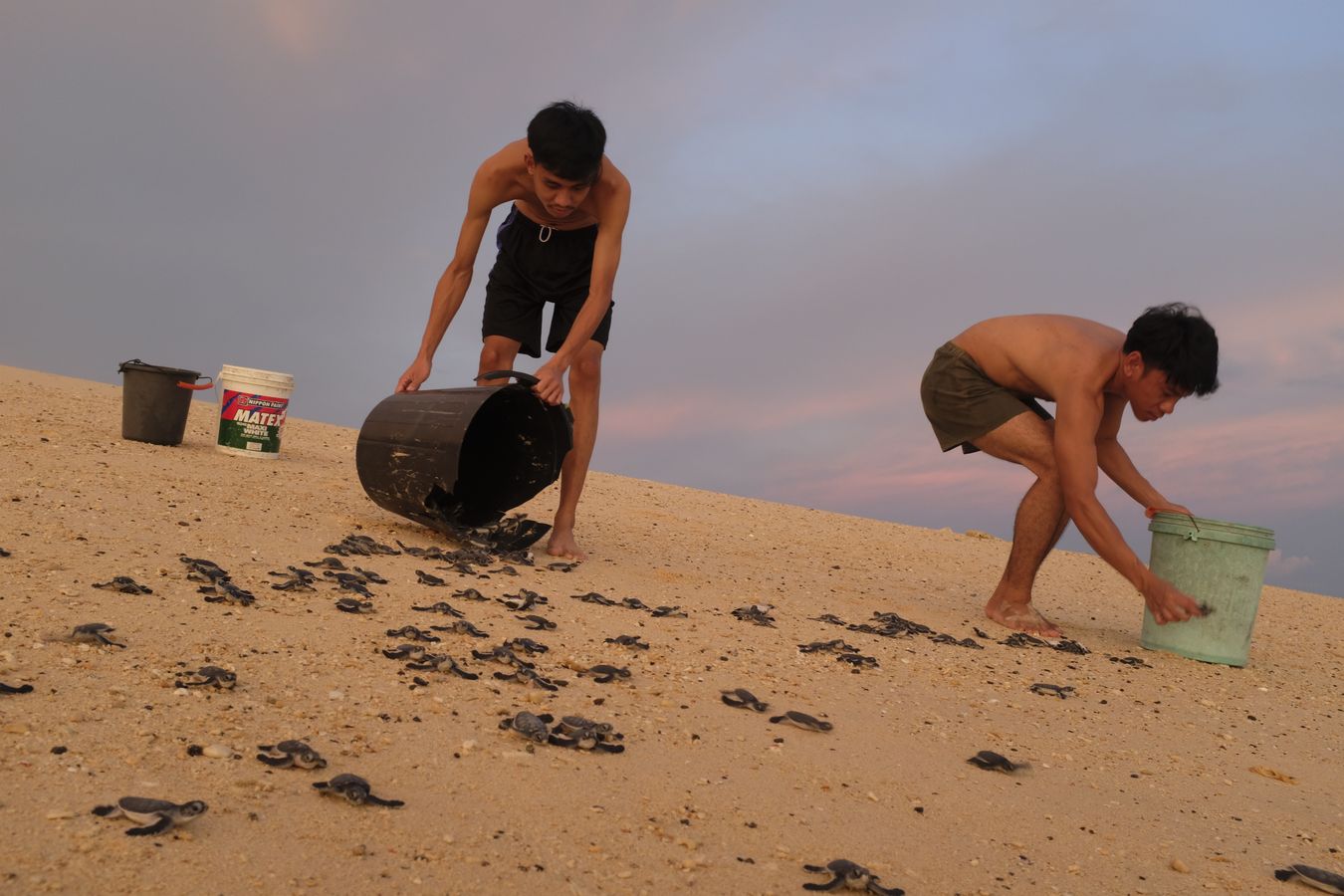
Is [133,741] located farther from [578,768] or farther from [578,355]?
[578,355]

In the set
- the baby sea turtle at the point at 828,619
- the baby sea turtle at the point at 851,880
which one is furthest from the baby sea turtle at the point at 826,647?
the baby sea turtle at the point at 851,880

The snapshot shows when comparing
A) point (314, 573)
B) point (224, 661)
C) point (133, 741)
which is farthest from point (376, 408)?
point (133, 741)

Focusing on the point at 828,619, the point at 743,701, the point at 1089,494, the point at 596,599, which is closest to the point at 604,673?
the point at 743,701

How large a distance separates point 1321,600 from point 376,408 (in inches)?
362

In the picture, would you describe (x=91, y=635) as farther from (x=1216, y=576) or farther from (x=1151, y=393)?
(x=1216, y=576)

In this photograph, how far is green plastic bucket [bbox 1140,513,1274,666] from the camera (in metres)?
5.32

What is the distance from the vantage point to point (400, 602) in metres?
3.83

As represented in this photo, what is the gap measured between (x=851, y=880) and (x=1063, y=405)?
354 centimetres

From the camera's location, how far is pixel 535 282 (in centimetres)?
543

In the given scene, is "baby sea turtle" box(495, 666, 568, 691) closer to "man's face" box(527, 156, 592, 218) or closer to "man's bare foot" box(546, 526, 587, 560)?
"man's bare foot" box(546, 526, 587, 560)

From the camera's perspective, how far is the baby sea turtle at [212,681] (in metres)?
2.72

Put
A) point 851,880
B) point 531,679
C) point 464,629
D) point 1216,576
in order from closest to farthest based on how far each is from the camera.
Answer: point 851,880, point 531,679, point 464,629, point 1216,576

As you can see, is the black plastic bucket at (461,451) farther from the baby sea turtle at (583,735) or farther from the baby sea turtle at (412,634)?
the baby sea turtle at (583,735)

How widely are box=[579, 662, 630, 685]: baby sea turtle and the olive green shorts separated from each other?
299 cm
